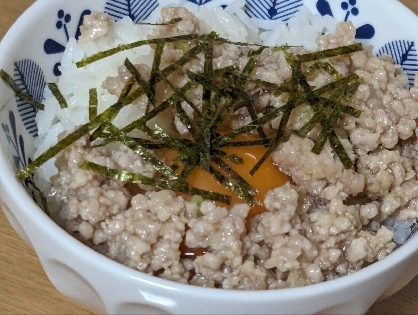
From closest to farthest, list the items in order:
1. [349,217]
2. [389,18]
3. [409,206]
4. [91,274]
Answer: [91,274]
[349,217]
[409,206]
[389,18]

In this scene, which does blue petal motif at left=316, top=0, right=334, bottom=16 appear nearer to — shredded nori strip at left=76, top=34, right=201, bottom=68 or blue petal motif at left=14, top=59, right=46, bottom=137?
shredded nori strip at left=76, top=34, right=201, bottom=68

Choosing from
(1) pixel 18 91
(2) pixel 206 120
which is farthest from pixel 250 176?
(1) pixel 18 91

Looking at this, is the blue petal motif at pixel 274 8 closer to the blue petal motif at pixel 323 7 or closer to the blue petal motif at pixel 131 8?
the blue petal motif at pixel 323 7

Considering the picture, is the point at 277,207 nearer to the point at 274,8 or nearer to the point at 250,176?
the point at 250,176

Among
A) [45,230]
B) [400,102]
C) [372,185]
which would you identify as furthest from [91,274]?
[400,102]

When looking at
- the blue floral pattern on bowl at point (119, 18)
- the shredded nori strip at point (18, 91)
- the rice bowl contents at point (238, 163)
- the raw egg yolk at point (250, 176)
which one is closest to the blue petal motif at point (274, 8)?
the blue floral pattern on bowl at point (119, 18)

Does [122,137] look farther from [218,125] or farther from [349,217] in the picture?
[349,217]
